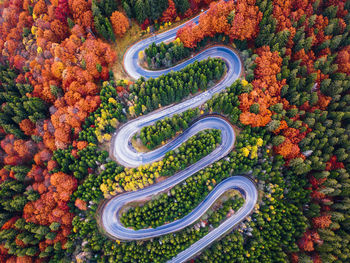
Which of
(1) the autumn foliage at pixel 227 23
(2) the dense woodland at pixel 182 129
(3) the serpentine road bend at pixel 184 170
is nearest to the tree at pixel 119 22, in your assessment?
(2) the dense woodland at pixel 182 129

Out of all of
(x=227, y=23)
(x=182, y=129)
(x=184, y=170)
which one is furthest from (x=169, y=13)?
(x=184, y=170)

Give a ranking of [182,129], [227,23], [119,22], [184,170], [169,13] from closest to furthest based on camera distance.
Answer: [184,170]
[227,23]
[182,129]
[119,22]
[169,13]

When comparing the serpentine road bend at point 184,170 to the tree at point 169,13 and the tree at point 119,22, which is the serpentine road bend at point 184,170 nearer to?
the tree at point 119,22

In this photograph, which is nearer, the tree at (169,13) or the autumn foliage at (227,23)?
the autumn foliage at (227,23)

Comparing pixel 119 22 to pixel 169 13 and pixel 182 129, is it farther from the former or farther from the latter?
pixel 182 129

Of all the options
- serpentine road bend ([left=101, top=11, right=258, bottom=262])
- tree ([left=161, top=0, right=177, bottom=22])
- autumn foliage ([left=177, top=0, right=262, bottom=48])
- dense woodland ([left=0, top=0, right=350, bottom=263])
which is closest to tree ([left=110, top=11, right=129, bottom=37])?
dense woodland ([left=0, top=0, right=350, bottom=263])

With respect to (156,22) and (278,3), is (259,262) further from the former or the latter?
(156,22)

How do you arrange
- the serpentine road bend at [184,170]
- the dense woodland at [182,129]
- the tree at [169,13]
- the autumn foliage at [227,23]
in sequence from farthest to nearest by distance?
the tree at [169,13]
the autumn foliage at [227,23]
the serpentine road bend at [184,170]
the dense woodland at [182,129]
